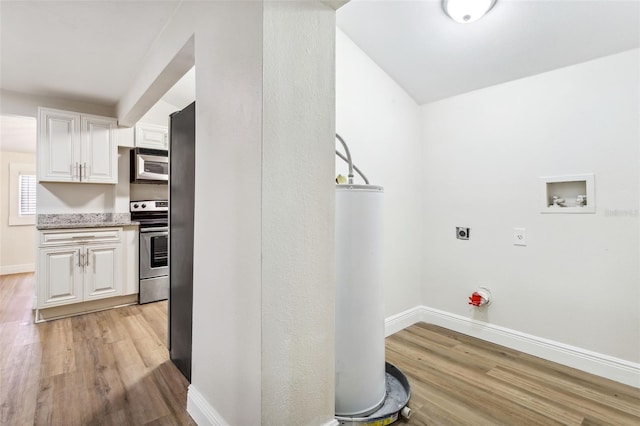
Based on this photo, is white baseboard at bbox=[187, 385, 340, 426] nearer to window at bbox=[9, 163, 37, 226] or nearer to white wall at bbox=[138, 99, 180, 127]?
white wall at bbox=[138, 99, 180, 127]

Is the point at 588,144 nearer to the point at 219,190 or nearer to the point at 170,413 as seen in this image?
the point at 219,190

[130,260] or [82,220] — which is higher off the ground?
[82,220]

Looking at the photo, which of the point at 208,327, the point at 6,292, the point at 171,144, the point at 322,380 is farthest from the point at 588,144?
the point at 6,292

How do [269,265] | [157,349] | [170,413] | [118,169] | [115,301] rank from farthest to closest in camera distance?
[118,169]
[115,301]
[157,349]
[170,413]
[269,265]

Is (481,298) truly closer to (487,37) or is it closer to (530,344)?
(530,344)

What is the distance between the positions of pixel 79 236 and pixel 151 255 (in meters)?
0.73

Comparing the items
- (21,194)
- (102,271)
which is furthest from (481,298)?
(21,194)

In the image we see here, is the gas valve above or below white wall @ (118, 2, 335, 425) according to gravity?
below

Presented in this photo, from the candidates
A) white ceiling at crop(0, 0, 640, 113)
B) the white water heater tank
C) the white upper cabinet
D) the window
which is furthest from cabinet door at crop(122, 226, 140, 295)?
the window

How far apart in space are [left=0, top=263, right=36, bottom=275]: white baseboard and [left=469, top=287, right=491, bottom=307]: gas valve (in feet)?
21.2

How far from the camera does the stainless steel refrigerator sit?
75.7 inches

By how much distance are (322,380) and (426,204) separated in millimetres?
2133

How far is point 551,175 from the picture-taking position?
7.47 ft

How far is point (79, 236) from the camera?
3227 millimetres
